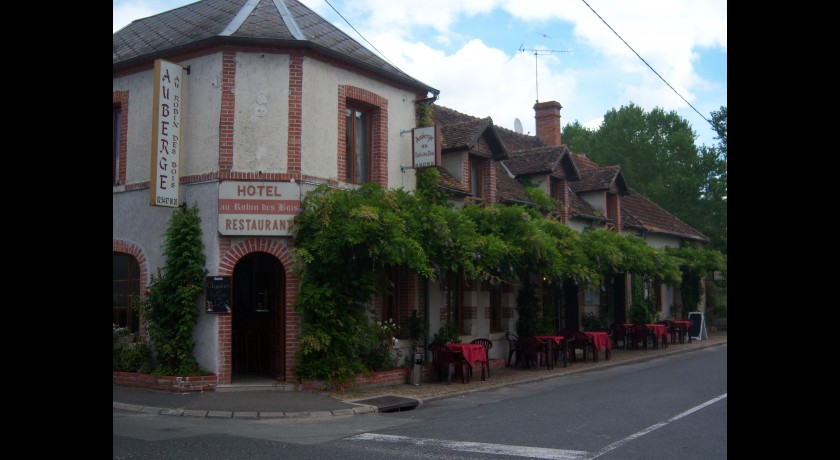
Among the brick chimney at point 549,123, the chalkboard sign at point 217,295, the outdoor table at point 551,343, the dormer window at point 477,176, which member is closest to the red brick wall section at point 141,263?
the chalkboard sign at point 217,295

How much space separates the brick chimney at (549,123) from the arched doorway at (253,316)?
18211 millimetres

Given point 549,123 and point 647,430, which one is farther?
point 549,123

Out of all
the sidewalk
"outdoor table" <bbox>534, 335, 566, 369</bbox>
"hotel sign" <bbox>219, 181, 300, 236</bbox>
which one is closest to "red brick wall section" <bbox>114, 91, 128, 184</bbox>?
"hotel sign" <bbox>219, 181, 300, 236</bbox>

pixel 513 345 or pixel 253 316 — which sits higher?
pixel 253 316

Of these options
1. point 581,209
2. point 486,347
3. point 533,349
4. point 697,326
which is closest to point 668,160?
point 697,326

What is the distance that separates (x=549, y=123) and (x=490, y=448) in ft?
78.5

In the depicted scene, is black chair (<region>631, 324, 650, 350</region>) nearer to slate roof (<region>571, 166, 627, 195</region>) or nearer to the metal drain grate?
slate roof (<region>571, 166, 627, 195</region>)

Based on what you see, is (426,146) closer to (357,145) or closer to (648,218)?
(357,145)

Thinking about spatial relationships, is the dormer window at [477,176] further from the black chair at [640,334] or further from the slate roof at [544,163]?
the black chair at [640,334]

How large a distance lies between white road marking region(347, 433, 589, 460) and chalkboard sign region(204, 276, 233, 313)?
15.5 feet

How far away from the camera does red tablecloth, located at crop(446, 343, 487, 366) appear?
14.7m

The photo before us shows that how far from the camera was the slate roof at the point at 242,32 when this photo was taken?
13.4 m

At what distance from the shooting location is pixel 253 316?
14.6 meters
